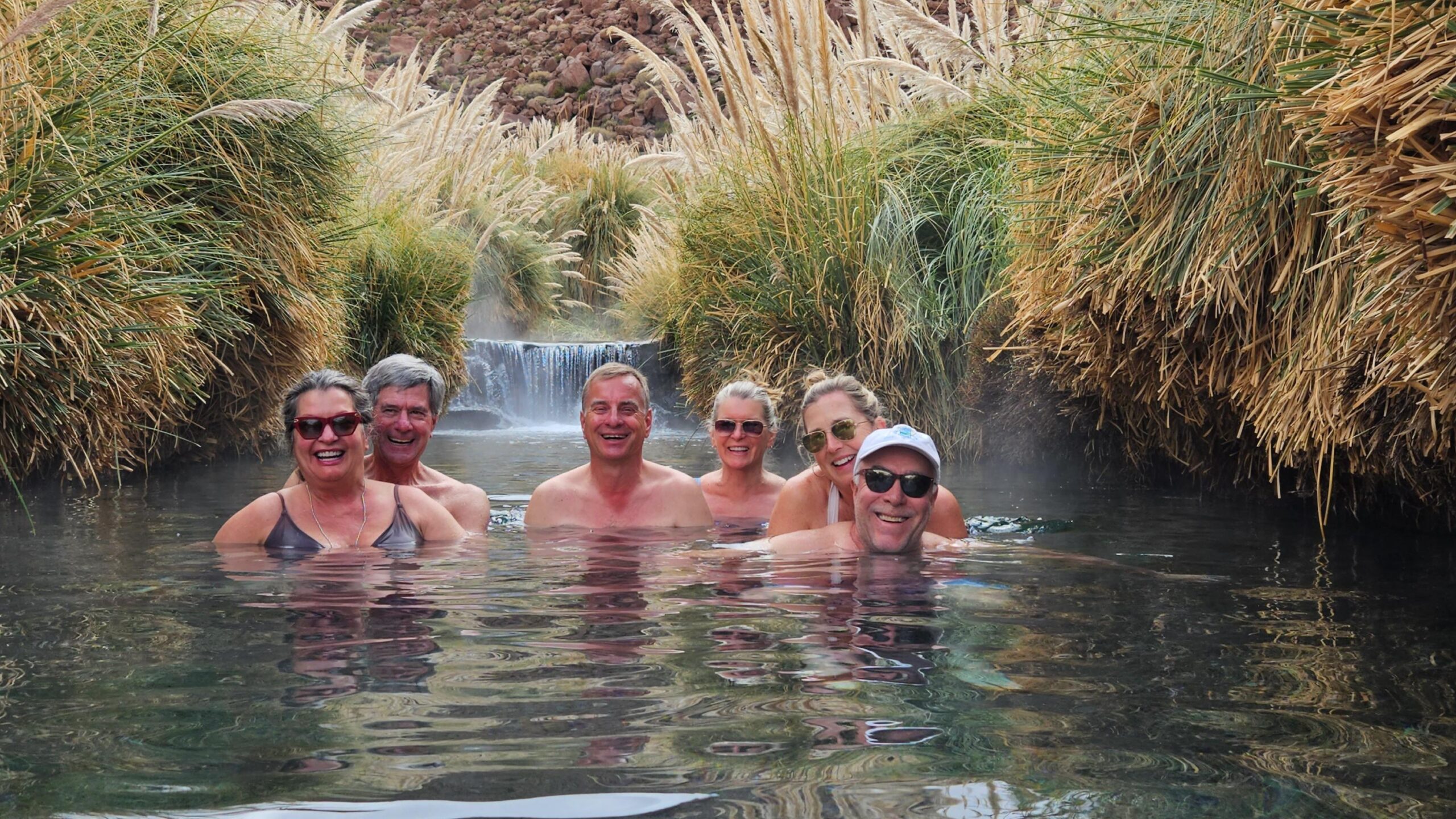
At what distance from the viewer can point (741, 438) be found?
557 cm

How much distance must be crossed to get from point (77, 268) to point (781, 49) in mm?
3568

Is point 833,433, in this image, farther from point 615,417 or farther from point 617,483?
point 617,483

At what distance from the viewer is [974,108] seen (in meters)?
7.37

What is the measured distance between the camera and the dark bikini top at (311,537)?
14.1 ft

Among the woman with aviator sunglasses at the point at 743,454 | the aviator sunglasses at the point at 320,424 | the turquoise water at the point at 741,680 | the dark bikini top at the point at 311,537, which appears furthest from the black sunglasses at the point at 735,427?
the aviator sunglasses at the point at 320,424

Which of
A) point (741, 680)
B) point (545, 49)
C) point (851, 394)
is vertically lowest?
point (741, 680)

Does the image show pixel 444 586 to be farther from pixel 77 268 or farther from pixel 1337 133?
pixel 1337 133

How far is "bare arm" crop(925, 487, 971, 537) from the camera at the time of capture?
462 centimetres

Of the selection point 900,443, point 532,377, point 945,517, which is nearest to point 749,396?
point 945,517

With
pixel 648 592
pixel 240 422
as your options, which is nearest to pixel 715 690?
pixel 648 592

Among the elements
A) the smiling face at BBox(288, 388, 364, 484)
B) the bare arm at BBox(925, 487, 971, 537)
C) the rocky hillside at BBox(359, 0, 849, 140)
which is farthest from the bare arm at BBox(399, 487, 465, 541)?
the rocky hillside at BBox(359, 0, 849, 140)

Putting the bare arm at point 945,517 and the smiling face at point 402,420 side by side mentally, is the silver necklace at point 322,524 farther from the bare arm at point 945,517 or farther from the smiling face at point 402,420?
the bare arm at point 945,517

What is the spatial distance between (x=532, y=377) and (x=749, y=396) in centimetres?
727

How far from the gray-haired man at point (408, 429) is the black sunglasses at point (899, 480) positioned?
1.67 metres
